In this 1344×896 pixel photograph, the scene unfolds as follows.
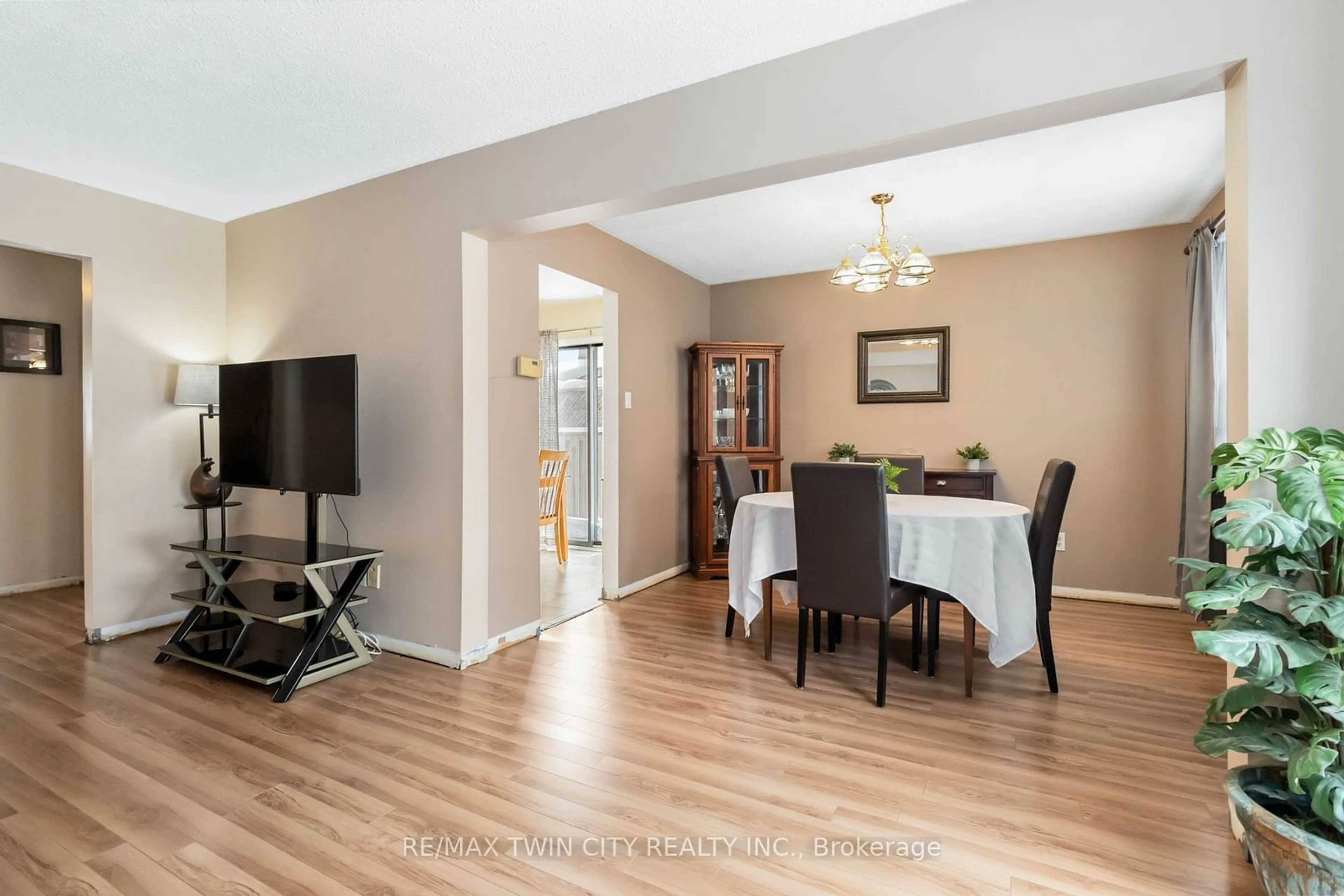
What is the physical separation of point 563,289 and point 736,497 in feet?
8.96

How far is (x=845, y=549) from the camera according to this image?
8.89ft

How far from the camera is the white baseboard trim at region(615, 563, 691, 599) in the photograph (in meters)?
4.46

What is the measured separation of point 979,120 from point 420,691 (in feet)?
9.87

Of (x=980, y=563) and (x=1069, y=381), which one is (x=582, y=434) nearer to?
(x=1069, y=381)

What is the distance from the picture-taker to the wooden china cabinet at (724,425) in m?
5.06

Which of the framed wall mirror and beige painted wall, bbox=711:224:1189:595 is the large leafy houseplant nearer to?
beige painted wall, bbox=711:224:1189:595

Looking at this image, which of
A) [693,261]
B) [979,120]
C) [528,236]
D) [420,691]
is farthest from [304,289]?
[979,120]

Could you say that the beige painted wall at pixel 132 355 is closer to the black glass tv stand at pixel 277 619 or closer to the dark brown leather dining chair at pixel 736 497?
the black glass tv stand at pixel 277 619

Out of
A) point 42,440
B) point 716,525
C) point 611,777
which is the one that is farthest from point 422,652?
point 42,440

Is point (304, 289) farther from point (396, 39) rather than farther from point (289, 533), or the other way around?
point (396, 39)

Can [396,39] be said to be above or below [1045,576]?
above

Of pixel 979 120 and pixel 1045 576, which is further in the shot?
pixel 1045 576

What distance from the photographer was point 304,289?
3637 millimetres
